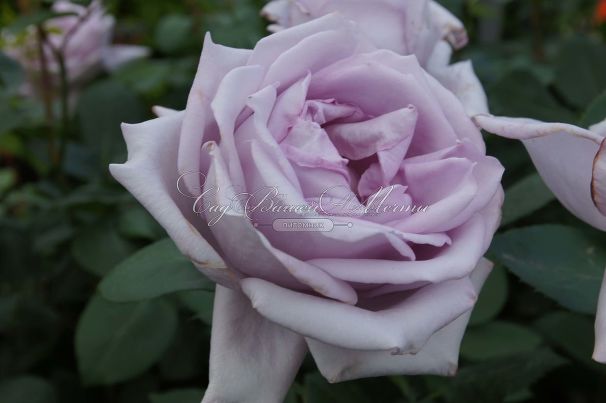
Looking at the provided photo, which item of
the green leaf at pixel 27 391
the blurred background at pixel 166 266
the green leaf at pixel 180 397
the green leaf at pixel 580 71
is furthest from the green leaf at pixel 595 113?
the green leaf at pixel 27 391

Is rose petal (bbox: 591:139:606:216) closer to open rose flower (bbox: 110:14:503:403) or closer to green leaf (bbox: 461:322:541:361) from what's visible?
open rose flower (bbox: 110:14:503:403)

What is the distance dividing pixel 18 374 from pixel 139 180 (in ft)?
1.89

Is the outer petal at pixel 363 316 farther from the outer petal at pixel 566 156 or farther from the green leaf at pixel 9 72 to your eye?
the green leaf at pixel 9 72

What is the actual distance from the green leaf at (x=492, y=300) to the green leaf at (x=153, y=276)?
0.37m

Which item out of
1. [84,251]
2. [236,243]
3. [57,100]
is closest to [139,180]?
[236,243]

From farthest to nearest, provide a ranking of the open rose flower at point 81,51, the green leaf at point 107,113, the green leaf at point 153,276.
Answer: the open rose flower at point 81,51
the green leaf at point 107,113
the green leaf at point 153,276

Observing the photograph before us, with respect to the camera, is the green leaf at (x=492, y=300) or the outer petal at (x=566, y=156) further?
the green leaf at (x=492, y=300)

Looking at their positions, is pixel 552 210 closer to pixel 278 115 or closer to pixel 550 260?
pixel 550 260

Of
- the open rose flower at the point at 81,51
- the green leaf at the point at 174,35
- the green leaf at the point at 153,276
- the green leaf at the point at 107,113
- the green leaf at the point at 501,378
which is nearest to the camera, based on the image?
the green leaf at the point at 153,276

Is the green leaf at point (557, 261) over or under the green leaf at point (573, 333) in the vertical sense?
over

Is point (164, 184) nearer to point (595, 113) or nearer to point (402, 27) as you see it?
point (402, 27)

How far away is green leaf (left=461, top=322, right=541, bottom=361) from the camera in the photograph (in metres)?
0.79

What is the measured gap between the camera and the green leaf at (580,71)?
1.02 m

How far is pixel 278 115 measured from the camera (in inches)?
18.5
